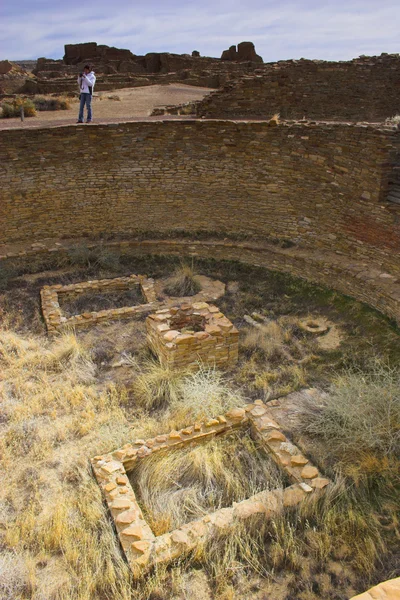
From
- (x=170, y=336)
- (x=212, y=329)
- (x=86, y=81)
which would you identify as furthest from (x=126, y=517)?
(x=86, y=81)

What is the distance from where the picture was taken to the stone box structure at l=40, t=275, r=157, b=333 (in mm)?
7332

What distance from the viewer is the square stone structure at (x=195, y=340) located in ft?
20.2

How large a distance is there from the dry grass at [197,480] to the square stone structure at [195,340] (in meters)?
1.54

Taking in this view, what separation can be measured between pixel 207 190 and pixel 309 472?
6841mm

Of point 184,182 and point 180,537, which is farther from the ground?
point 184,182

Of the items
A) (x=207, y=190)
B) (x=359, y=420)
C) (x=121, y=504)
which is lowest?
(x=121, y=504)

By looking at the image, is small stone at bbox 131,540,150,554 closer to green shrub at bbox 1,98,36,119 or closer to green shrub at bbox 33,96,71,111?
green shrub at bbox 1,98,36,119

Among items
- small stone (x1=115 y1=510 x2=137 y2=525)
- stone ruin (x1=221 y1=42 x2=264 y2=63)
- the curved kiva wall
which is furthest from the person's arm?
stone ruin (x1=221 y1=42 x2=264 y2=63)

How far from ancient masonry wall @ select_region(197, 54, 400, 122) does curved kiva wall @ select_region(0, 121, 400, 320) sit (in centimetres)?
282

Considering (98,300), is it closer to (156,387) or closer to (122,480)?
(156,387)

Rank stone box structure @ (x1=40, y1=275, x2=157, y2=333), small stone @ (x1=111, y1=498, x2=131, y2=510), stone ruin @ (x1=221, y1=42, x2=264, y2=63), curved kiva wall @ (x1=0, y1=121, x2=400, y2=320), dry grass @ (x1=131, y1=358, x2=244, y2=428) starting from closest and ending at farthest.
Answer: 1. small stone @ (x1=111, y1=498, x2=131, y2=510)
2. dry grass @ (x1=131, y1=358, x2=244, y2=428)
3. stone box structure @ (x1=40, y1=275, x2=157, y2=333)
4. curved kiva wall @ (x1=0, y1=121, x2=400, y2=320)
5. stone ruin @ (x1=221, y1=42, x2=264, y2=63)

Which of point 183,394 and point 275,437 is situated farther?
point 183,394

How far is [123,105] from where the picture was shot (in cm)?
1625

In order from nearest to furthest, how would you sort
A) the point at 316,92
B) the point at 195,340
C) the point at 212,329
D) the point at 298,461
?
1. the point at 298,461
2. the point at 195,340
3. the point at 212,329
4. the point at 316,92
